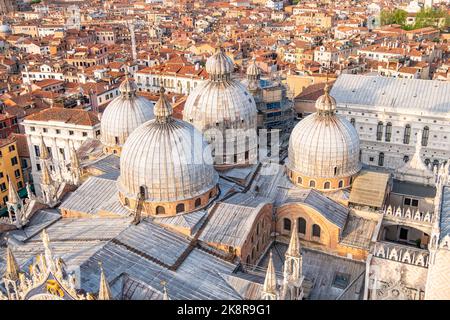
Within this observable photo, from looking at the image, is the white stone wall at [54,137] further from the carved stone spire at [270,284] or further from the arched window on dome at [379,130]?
the carved stone spire at [270,284]

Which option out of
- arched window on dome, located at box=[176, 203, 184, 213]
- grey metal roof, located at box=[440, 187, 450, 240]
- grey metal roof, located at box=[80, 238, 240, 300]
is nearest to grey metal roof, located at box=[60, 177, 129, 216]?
arched window on dome, located at box=[176, 203, 184, 213]

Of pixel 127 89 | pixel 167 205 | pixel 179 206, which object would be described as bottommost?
pixel 179 206

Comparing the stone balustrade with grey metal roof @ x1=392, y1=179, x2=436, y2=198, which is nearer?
the stone balustrade

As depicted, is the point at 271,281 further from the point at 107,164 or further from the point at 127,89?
the point at 127,89

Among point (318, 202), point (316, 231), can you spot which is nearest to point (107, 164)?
point (318, 202)

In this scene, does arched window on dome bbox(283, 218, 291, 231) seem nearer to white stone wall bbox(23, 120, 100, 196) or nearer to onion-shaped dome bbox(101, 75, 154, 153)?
onion-shaped dome bbox(101, 75, 154, 153)
